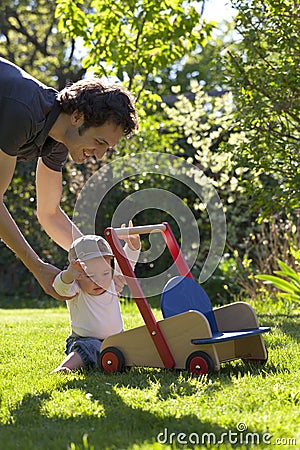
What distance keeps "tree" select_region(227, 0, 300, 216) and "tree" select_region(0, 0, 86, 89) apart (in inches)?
349

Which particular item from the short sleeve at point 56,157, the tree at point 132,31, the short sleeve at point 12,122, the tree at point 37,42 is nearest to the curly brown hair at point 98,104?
the short sleeve at point 12,122

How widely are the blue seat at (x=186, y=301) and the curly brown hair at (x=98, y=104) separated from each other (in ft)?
2.94

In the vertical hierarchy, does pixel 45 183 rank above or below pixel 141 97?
below

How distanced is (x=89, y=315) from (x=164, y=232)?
63 cm

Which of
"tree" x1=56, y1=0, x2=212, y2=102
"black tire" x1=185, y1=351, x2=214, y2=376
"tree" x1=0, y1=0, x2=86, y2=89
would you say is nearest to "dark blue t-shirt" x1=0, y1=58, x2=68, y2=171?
"black tire" x1=185, y1=351, x2=214, y2=376

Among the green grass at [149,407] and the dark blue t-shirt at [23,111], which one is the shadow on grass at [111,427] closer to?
the green grass at [149,407]

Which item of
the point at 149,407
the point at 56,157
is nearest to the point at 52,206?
the point at 56,157

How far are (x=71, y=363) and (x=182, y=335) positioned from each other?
58 cm

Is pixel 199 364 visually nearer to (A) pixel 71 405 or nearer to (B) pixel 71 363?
(B) pixel 71 363

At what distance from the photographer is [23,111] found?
2754 millimetres

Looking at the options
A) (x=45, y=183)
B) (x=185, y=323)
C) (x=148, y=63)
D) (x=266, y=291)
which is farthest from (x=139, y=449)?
(x=148, y=63)

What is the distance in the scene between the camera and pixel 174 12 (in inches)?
277

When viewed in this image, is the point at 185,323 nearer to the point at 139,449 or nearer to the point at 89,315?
the point at 89,315

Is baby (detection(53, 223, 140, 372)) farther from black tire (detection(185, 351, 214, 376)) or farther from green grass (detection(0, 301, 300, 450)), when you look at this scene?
black tire (detection(185, 351, 214, 376))
